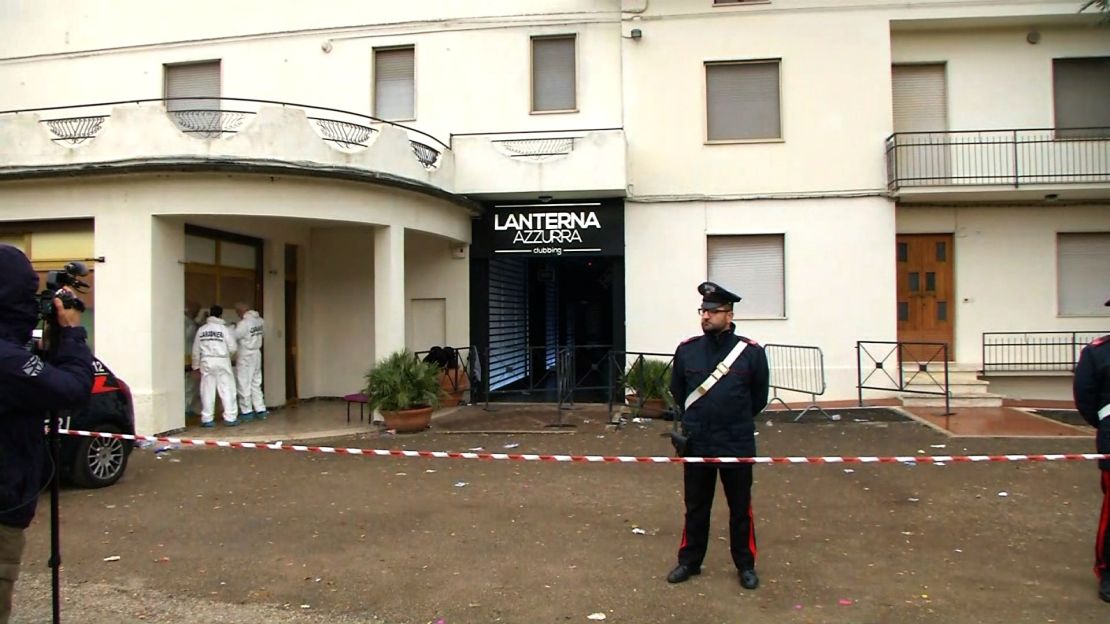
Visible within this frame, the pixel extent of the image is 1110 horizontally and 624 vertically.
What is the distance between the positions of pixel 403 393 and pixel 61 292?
7132 mm

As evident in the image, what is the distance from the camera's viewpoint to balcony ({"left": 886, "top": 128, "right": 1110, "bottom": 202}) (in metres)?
13.0

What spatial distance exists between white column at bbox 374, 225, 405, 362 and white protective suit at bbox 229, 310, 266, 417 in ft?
6.84

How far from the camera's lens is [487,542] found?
551 cm

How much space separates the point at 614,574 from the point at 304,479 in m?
4.16

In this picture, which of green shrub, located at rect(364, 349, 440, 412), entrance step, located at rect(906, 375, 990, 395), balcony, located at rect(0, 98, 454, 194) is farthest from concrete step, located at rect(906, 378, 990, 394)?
balcony, located at rect(0, 98, 454, 194)

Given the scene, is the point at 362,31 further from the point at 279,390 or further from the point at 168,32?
the point at 279,390

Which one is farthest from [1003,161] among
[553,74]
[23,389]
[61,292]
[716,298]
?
[23,389]

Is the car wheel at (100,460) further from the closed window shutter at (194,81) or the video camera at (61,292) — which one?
the closed window shutter at (194,81)

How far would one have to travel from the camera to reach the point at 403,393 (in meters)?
10.5

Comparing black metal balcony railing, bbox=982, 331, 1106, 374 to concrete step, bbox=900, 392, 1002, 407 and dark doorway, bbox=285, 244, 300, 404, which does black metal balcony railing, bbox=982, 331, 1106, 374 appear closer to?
concrete step, bbox=900, 392, 1002, 407

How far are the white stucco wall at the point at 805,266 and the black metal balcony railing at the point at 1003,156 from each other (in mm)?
1242

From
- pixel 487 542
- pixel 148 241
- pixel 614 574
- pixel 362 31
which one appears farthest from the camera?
pixel 362 31

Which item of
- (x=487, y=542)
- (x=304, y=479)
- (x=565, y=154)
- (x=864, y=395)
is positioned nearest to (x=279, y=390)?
(x=304, y=479)

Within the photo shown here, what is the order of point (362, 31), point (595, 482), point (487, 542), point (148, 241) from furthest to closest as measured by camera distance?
1. point (362, 31)
2. point (148, 241)
3. point (595, 482)
4. point (487, 542)
